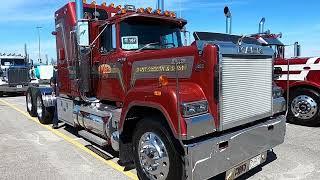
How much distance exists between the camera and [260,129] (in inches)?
206

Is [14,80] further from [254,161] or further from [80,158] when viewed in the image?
[254,161]

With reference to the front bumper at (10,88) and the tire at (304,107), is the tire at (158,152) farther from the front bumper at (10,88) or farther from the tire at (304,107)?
the front bumper at (10,88)

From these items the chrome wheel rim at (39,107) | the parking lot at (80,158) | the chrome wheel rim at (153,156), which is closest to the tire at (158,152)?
the chrome wheel rim at (153,156)

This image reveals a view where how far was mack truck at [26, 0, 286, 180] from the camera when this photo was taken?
445 centimetres

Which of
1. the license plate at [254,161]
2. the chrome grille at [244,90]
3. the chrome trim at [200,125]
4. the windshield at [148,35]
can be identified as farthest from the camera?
the windshield at [148,35]

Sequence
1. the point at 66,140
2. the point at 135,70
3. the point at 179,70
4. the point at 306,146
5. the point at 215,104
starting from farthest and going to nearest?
the point at 66,140 → the point at 306,146 → the point at 135,70 → the point at 179,70 → the point at 215,104

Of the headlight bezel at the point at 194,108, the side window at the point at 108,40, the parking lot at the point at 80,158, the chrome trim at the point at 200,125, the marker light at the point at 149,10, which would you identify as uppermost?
the marker light at the point at 149,10

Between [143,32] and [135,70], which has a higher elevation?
[143,32]

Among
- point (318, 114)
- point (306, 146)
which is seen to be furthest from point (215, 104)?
point (318, 114)

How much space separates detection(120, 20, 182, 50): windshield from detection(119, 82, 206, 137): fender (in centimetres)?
138

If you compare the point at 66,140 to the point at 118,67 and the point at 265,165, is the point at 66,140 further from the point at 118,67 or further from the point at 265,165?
the point at 265,165

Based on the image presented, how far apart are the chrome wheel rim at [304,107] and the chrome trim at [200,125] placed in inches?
215

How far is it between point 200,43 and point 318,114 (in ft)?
18.1

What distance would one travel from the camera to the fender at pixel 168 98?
4.34 meters
